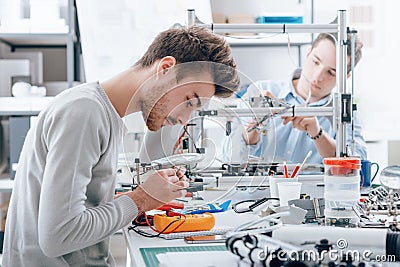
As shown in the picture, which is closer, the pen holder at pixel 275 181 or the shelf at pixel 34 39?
the pen holder at pixel 275 181

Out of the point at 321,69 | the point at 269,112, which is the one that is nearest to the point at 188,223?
the point at 269,112

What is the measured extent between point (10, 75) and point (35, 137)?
2.33 meters

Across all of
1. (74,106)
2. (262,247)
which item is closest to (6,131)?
(74,106)


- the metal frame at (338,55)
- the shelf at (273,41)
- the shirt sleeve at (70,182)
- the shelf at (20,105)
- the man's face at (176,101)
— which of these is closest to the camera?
the shirt sleeve at (70,182)

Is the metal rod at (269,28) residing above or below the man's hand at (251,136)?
above

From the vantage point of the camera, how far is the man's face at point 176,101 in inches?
55.8

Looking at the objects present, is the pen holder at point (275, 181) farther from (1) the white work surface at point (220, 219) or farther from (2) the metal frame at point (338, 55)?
(2) the metal frame at point (338, 55)

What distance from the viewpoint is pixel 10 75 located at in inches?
140

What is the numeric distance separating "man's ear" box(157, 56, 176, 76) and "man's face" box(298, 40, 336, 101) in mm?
1341

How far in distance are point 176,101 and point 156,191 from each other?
0.21m

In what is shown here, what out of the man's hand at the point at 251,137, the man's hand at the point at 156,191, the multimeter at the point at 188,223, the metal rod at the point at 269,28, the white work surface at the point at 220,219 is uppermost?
the metal rod at the point at 269,28

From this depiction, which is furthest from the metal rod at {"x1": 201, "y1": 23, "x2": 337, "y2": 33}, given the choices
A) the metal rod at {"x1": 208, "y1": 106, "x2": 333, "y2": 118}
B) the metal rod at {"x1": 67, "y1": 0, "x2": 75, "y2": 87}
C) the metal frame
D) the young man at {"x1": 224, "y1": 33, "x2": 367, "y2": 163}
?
the metal rod at {"x1": 67, "y1": 0, "x2": 75, "y2": 87}

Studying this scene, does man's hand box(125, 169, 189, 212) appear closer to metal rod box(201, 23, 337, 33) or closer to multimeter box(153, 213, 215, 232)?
multimeter box(153, 213, 215, 232)

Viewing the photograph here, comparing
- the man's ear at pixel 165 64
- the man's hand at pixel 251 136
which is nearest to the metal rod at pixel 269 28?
the man's hand at pixel 251 136
